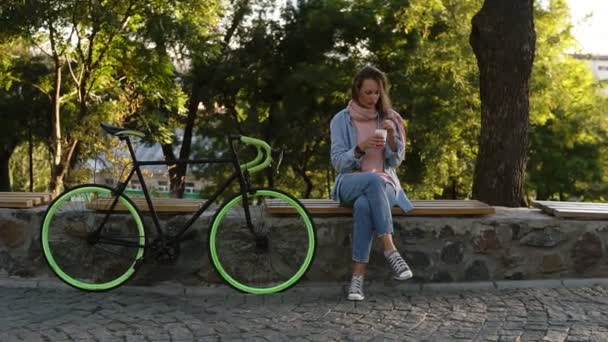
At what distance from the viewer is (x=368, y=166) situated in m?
4.72

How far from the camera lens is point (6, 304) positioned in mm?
4375

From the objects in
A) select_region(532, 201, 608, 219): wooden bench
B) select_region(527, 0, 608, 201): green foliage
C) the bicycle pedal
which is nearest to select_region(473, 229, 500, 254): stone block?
→ select_region(532, 201, 608, 219): wooden bench

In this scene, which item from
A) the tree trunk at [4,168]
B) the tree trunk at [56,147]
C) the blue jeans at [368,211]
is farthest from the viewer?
the tree trunk at [4,168]

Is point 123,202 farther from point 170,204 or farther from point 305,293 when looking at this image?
point 305,293

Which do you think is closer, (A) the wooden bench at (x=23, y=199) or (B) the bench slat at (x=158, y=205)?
(B) the bench slat at (x=158, y=205)

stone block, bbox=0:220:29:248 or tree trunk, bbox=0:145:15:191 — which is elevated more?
tree trunk, bbox=0:145:15:191

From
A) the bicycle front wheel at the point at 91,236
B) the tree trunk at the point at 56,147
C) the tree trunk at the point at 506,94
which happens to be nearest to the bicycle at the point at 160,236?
the bicycle front wheel at the point at 91,236

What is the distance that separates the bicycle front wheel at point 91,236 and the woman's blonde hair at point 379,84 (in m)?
1.69

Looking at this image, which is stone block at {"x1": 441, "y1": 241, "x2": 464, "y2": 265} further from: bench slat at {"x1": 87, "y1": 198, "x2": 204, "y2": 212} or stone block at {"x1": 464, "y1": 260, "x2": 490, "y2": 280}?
bench slat at {"x1": 87, "y1": 198, "x2": 204, "y2": 212}

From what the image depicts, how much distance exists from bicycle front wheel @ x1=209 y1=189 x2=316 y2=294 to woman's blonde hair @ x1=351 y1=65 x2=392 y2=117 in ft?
2.96

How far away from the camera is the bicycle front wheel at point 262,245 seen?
4762 millimetres

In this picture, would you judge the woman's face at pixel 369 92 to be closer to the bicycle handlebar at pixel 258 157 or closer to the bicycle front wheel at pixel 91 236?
the bicycle handlebar at pixel 258 157

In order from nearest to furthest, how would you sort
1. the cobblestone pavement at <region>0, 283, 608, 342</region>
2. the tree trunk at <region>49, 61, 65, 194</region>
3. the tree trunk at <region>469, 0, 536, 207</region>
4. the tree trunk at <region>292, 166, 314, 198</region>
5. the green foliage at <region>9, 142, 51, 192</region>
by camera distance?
the cobblestone pavement at <region>0, 283, 608, 342</region>
the tree trunk at <region>469, 0, 536, 207</region>
the tree trunk at <region>49, 61, 65, 194</region>
the tree trunk at <region>292, 166, 314, 198</region>
the green foliage at <region>9, 142, 51, 192</region>

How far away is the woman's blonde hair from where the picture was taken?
473cm
